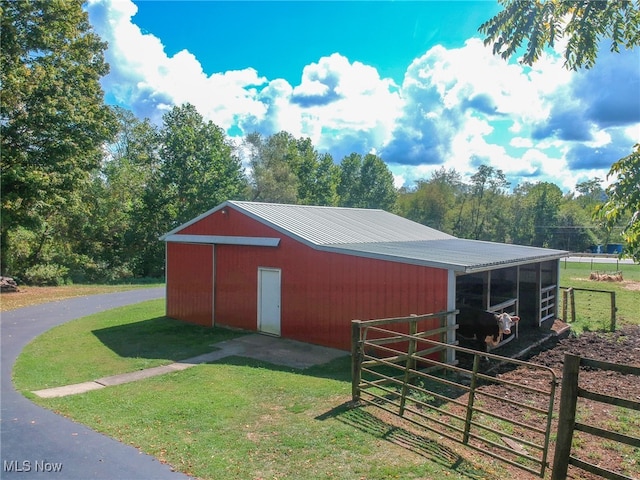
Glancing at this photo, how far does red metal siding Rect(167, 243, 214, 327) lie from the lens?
1490 cm

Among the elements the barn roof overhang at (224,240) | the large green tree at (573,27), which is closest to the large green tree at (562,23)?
the large green tree at (573,27)

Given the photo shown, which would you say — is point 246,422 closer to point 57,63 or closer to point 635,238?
point 635,238

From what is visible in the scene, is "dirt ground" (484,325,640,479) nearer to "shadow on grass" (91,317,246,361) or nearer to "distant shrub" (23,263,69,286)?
"shadow on grass" (91,317,246,361)

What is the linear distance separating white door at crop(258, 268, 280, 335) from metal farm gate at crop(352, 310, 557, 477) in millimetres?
3967

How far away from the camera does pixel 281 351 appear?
11.2 meters

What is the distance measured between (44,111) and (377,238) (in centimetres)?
1616

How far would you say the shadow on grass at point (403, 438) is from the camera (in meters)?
5.25

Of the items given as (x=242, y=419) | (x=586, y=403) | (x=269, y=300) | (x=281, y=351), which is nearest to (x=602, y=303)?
(x=586, y=403)

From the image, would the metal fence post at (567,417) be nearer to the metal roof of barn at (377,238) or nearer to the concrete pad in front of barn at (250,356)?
the metal roof of barn at (377,238)

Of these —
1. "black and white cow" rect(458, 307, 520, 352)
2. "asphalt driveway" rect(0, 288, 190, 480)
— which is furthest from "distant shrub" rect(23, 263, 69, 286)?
"black and white cow" rect(458, 307, 520, 352)

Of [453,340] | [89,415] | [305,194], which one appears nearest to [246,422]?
[89,415]

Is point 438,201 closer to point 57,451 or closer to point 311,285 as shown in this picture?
point 311,285

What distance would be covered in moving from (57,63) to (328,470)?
961 inches

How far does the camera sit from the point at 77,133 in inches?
880
